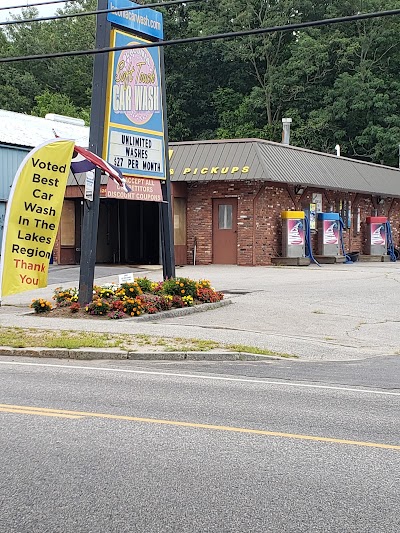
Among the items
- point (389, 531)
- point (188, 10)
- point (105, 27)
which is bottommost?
point (389, 531)

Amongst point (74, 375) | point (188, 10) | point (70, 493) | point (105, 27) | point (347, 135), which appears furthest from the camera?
point (188, 10)

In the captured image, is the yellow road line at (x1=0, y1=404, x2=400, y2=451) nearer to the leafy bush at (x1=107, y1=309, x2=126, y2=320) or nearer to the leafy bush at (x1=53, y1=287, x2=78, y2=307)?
the leafy bush at (x1=107, y1=309, x2=126, y2=320)

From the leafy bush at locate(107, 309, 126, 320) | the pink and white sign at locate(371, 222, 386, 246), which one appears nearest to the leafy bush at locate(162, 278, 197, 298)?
the leafy bush at locate(107, 309, 126, 320)

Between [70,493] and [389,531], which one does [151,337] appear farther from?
[389,531]

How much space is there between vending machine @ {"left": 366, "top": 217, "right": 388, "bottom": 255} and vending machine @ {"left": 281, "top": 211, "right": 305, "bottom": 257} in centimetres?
706

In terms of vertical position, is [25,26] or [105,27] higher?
[25,26]

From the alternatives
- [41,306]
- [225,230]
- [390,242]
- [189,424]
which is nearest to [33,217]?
[41,306]

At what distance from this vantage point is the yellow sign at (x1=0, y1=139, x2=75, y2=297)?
1591 centimetres

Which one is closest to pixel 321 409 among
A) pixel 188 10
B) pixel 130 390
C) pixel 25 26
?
pixel 130 390

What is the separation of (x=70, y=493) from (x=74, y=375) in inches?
208

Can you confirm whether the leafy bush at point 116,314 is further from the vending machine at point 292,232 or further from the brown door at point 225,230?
the vending machine at point 292,232

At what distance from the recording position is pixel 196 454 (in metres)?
6.94

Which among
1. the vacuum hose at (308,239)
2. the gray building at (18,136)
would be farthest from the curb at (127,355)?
the vacuum hose at (308,239)

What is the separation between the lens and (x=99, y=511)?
18.0 feet
